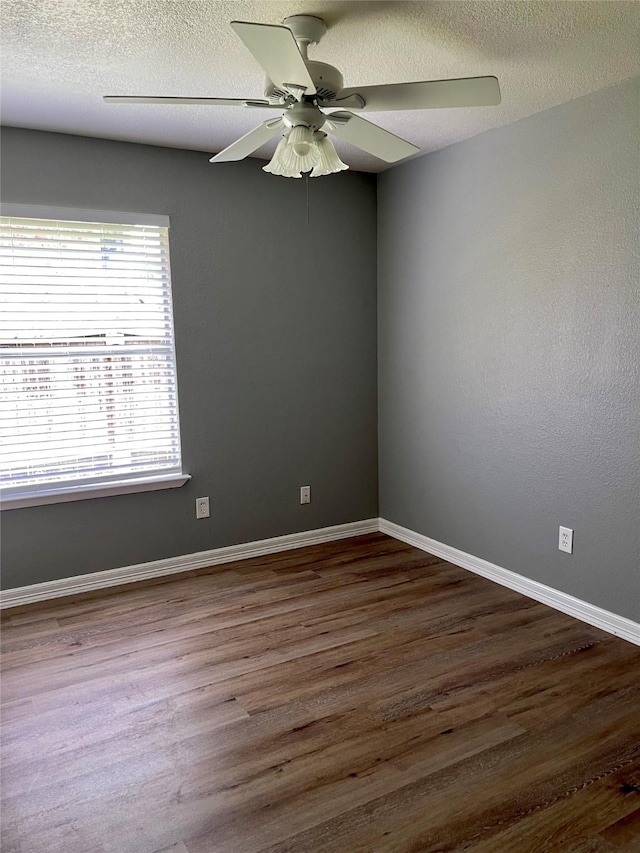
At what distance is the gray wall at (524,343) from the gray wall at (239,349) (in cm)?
29

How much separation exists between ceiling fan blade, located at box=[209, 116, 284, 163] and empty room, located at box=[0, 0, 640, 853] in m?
0.02

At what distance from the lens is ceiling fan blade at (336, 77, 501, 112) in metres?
1.91

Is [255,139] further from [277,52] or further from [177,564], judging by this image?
[177,564]

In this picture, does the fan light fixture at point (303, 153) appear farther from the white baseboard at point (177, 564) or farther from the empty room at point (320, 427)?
the white baseboard at point (177, 564)

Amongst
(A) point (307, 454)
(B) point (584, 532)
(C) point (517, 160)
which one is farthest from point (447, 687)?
(C) point (517, 160)

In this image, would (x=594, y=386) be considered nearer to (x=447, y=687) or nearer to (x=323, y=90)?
(x=447, y=687)

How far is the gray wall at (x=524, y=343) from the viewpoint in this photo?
9.34 feet

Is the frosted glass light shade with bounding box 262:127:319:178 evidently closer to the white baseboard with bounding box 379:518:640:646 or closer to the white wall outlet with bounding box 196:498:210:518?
the white wall outlet with bounding box 196:498:210:518

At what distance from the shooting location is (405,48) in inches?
93.7

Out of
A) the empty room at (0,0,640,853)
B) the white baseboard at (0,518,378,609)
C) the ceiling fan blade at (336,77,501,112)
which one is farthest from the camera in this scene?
the white baseboard at (0,518,378,609)

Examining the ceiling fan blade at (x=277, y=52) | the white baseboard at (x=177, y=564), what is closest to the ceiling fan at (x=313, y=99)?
the ceiling fan blade at (x=277, y=52)

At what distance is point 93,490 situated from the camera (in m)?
3.50

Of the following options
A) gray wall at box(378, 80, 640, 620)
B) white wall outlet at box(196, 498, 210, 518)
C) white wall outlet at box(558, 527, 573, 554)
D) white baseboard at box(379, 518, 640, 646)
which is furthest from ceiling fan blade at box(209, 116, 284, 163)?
white baseboard at box(379, 518, 640, 646)

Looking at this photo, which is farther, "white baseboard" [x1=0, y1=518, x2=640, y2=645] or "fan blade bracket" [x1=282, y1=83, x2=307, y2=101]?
"white baseboard" [x1=0, y1=518, x2=640, y2=645]
